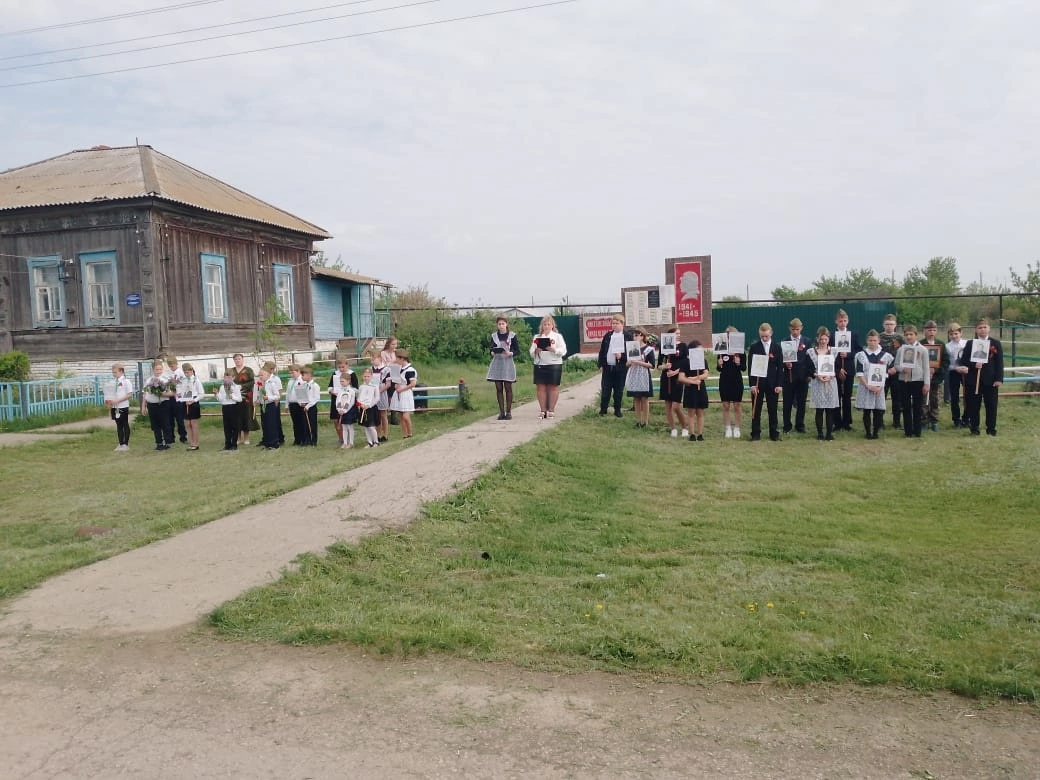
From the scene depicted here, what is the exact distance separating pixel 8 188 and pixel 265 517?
2062 cm

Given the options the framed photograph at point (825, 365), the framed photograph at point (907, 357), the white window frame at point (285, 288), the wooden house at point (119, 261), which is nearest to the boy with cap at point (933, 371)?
the framed photograph at point (907, 357)

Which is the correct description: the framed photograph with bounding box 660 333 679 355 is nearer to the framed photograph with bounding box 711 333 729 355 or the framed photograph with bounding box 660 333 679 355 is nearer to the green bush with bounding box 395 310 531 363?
Answer: the framed photograph with bounding box 711 333 729 355

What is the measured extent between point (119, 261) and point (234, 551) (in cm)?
1753

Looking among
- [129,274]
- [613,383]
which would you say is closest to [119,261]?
[129,274]

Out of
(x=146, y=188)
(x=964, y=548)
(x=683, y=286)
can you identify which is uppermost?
(x=146, y=188)

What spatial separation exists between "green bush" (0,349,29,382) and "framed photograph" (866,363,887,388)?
17436 mm

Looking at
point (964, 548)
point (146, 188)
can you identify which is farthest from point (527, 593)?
point (146, 188)

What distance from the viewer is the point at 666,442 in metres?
13.2

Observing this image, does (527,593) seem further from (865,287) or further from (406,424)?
(865,287)

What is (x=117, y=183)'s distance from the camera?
22438mm

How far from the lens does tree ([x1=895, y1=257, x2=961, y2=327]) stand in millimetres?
34281

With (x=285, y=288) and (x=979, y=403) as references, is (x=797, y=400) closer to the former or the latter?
(x=979, y=403)

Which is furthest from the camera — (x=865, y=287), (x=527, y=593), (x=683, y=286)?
(x=865, y=287)

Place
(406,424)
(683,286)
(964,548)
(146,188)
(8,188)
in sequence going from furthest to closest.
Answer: (8,188), (146,188), (683,286), (406,424), (964,548)
